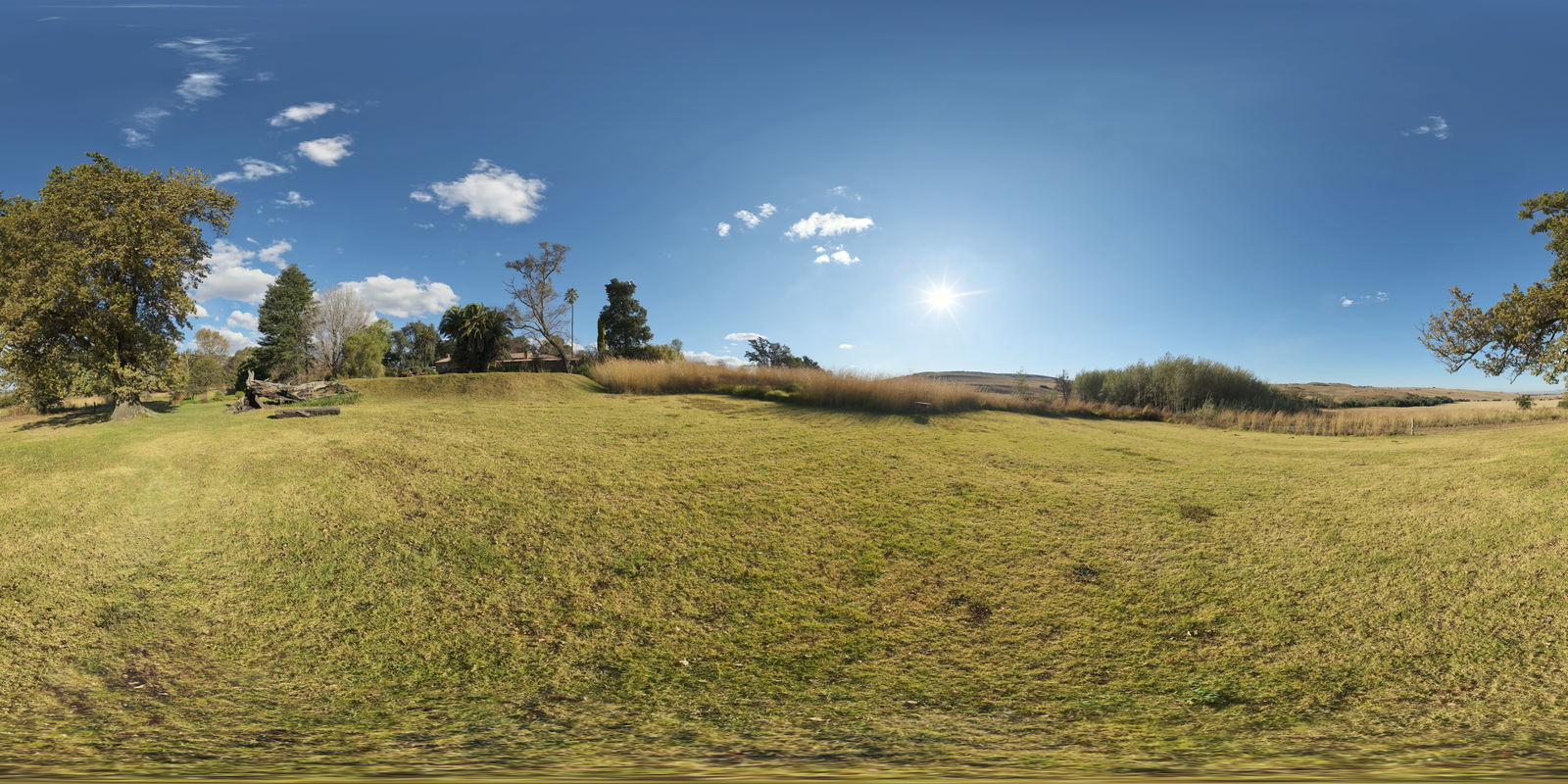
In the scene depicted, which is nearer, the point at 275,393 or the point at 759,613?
the point at 759,613

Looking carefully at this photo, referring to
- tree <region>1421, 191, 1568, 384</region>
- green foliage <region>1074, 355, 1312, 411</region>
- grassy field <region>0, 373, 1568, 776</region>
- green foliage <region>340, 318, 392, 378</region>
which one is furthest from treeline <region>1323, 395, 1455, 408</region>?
green foliage <region>340, 318, 392, 378</region>

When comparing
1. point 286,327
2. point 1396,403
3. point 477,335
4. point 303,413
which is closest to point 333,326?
point 286,327

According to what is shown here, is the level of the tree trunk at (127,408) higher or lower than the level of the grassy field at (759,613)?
higher

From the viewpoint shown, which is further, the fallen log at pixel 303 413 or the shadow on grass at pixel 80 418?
the shadow on grass at pixel 80 418

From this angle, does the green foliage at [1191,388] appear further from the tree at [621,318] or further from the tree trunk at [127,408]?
the tree trunk at [127,408]

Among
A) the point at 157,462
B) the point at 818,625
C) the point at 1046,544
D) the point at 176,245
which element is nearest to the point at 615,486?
the point at 818,625

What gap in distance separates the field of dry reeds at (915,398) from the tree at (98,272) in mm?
10535

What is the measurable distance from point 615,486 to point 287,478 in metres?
3.61

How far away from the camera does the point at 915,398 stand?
1359 cm

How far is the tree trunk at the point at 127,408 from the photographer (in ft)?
45.1

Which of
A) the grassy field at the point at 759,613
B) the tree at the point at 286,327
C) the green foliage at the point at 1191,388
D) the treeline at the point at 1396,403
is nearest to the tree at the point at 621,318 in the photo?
the tree at the point at 286,327

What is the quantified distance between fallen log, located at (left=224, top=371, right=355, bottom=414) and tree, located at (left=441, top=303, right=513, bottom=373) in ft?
43.3

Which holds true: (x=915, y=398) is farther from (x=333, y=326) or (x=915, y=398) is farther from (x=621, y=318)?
(x=333, y=326)

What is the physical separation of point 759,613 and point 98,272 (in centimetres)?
1842
